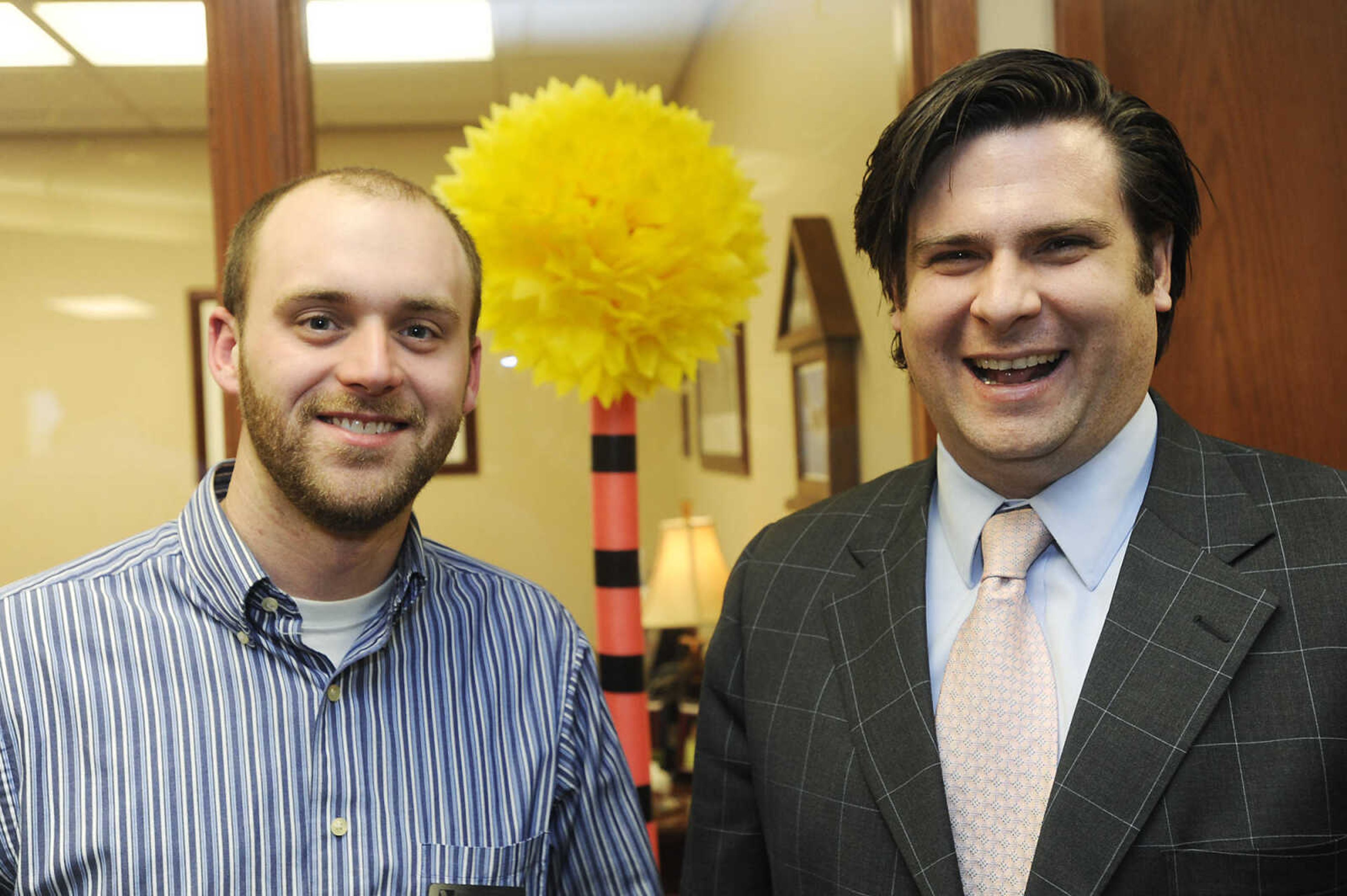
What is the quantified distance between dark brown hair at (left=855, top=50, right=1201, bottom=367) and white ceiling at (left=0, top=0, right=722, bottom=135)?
72cm

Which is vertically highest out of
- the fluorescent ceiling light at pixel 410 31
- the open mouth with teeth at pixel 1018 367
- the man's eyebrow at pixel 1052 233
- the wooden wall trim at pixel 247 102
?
the fluorescent ceiling light at pixel 410 31

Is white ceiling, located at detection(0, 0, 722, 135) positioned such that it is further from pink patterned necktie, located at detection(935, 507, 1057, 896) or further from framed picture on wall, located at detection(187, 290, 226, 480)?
pink patterned necktie, located at detection(935, 507, 1057, 896)

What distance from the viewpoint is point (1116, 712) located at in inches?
41.6

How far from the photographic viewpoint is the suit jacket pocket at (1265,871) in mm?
1001

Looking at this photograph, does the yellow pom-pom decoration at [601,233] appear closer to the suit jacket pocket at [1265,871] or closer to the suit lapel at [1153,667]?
the suit lapel at [1153,667]

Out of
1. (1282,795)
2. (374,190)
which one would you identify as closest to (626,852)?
(1282,795)

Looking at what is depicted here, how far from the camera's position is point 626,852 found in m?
1.30

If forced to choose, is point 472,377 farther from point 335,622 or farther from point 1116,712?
point 1116,712

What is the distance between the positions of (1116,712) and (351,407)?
0.82 m

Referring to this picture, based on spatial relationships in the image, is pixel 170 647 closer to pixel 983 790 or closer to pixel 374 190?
pixel 374 190

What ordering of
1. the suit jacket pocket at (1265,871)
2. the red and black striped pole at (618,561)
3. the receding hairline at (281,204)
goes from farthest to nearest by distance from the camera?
the red and black striped pole at (618,561), the receding hairline at (281,204), the suit jacket pocket at (1265,871)

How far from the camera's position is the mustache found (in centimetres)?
115

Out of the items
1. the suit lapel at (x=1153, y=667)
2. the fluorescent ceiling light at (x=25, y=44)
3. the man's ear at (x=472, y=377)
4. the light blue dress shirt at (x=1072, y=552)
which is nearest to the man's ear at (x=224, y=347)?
the man's ear at (x=472, y=377)

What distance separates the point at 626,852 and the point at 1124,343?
795 millimetres
